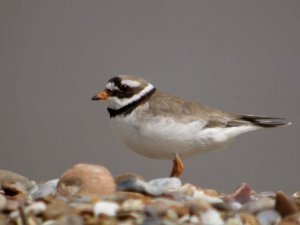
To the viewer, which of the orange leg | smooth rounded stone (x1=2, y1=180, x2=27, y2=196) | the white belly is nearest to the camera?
smooth rounded stone (x1=2, y1=180, x2=27, y2=196)

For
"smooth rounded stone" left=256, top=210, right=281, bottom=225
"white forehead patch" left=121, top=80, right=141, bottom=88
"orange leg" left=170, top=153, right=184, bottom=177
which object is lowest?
"smooth rounded stone" left=256, top=210, right=281, bottom=225

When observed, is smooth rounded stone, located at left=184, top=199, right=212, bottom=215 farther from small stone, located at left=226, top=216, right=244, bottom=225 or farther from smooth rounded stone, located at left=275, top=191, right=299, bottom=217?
smooth rounded stone, located at left=275, top=191, right=299, bottom=217

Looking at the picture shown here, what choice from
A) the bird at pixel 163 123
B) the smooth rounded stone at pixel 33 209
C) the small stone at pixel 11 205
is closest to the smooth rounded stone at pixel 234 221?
the smooth rounded stone at pixel 33 209

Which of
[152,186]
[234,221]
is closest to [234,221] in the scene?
[234,221]

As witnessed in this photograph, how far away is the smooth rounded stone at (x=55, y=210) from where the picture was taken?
2.20 meters

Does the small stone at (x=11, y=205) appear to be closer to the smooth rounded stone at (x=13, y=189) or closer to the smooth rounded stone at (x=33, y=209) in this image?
the smooth rounded stone at (x=33, y=209)

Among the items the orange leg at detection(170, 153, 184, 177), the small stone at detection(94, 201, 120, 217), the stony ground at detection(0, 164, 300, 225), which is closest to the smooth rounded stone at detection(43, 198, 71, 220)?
the stony ground at detection(0, 164, 300, 225)

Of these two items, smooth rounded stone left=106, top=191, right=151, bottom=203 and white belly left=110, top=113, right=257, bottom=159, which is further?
white belly left=110, top=113, right=257, bottom=159

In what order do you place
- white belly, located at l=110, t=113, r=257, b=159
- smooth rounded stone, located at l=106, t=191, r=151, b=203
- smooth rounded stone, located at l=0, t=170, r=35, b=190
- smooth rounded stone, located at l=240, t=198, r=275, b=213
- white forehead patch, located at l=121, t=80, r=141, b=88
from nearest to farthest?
smooth rounded stone, located at l=106, t=191, r=151, b=203
smooth rounded stone, located at l=240, t=198, r=275, b=213
smooth rounded stone, located at l=0, t=170, r=35, b=190
white belly, located at l=110, t=113, r=257, b=159
white forehead patch, located at l=121, t=80, r=141, b=88

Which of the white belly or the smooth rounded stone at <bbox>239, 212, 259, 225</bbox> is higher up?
the white belly

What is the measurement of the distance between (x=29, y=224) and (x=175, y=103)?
1.52 m

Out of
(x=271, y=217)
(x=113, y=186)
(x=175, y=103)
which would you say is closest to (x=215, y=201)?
(x=271, y=217)

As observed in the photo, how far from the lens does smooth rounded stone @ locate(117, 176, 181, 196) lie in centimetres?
261

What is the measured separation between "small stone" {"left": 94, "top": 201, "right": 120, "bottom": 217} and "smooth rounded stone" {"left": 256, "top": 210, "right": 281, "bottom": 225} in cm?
64
